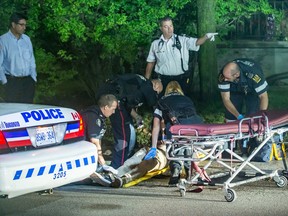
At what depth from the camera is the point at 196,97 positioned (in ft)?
42.3

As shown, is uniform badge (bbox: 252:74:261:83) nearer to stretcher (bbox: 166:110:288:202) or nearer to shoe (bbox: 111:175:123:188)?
stretcher (bbox: 166:110:288:202)

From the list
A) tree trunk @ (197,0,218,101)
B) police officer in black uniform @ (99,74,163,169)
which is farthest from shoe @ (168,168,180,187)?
tree trunk @ (197,0,218,101)

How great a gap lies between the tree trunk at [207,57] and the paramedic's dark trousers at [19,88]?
3.02 meters

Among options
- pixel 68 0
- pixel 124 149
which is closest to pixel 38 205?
pixel 124 149

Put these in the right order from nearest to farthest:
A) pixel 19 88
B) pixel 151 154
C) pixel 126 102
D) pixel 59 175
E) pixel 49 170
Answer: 1. pixel 49 170
2. pixel 59 175
3. pixel 151 154
4. pixel 126 102
5. pixel 19 88

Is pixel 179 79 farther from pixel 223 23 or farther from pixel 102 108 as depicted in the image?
pixel 223 23

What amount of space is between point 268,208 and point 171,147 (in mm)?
1113

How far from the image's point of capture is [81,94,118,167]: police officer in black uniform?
28.3 ft

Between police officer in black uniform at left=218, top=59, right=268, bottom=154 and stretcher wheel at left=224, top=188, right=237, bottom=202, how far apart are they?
1.29 metres

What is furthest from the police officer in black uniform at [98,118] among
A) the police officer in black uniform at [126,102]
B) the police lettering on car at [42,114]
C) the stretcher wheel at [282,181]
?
the stretcher wheel at [282,181]

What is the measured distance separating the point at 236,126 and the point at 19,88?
139 inches

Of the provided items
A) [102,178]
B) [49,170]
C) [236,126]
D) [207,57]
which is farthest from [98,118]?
[207,57]

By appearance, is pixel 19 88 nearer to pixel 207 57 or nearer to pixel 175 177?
pixel 175 177

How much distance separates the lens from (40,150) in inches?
274
